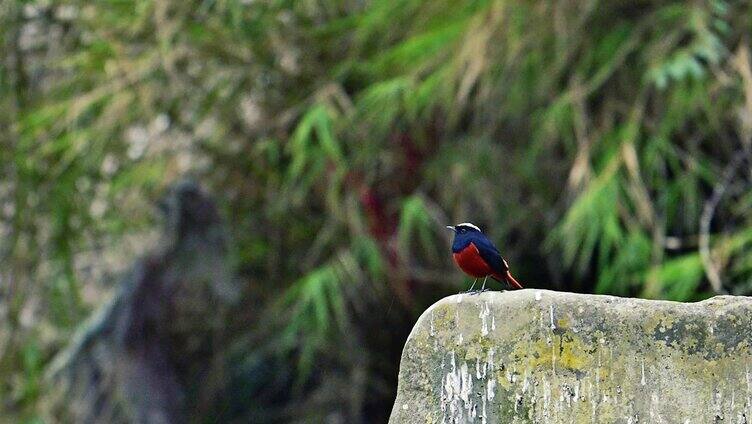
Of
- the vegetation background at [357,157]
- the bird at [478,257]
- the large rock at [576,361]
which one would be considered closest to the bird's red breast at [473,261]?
the bird at [478,257]

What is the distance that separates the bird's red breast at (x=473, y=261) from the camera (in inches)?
113

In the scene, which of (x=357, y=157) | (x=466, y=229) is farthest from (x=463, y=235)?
(x=357, y=157)

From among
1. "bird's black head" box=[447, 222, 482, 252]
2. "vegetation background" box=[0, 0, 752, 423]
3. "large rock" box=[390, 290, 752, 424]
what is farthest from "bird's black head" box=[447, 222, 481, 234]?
"vegetation background" box=[0, 0, 752, 423]

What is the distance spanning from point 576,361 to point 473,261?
1.37 ft

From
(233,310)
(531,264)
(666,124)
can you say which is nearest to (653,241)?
(666,124)

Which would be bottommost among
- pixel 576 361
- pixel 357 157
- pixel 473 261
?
pixel 576 361

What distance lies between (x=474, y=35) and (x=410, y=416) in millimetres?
3118

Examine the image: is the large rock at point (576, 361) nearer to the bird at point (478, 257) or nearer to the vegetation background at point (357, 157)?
the bird at point (478, 257)

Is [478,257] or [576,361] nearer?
[576,361]

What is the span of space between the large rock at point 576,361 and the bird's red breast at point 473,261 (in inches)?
10.8

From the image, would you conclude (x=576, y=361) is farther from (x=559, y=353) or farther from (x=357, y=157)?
(x=357, y=157)

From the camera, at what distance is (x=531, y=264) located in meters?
6.09

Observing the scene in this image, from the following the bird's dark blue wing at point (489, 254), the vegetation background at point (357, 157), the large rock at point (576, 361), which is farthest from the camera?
the vegetation background at point (357, 157)

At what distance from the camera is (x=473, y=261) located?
9.45 feet
